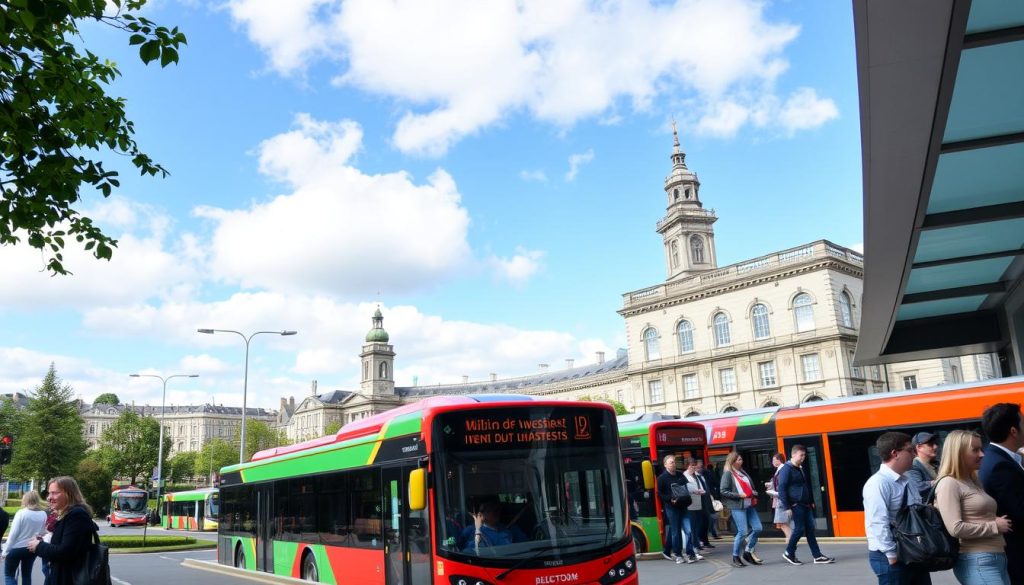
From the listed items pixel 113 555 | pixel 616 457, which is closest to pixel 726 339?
pixel 113 555

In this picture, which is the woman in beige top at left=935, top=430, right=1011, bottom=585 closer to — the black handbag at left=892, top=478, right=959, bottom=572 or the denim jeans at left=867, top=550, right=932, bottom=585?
the black handbag at left=892, top=478, right=959, bottom=572

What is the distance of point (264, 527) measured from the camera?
1437cm

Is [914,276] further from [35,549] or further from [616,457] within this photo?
[35,549]

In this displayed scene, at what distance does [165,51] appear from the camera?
7.75 m

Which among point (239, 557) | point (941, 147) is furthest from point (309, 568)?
point (941, 147)

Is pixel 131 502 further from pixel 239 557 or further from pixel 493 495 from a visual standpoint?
pixel 493 495

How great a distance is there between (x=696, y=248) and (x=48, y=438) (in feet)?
204

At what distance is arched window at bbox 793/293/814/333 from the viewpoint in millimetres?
60200

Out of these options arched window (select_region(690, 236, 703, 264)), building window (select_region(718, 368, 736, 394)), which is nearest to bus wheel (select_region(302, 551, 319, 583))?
building window (select_region(718, 368, 736, 394))

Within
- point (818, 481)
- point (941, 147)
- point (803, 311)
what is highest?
point (803, 311)

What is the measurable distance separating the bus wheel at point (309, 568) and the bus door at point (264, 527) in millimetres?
1768

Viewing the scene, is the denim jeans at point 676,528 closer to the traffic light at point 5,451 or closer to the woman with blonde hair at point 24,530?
the woman with blonde hair at point 24,530

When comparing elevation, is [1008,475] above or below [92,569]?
above

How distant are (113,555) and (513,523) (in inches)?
925
